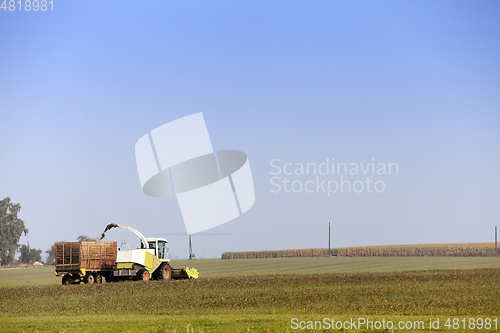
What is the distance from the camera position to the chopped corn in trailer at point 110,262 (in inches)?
1518

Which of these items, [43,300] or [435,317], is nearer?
[435,317]

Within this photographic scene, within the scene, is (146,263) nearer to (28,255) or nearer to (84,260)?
(84,260)

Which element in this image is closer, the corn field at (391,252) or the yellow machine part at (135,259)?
the yellow machine part at (135,259)

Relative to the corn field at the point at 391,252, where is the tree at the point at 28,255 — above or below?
below

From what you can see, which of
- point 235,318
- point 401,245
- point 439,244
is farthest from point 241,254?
point 235,318

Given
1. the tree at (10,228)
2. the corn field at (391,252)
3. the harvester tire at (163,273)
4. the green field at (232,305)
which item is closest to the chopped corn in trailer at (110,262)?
the harvester tire at (163,273)

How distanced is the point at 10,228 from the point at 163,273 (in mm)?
99125

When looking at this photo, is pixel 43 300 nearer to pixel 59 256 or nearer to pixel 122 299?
pixel 122 299

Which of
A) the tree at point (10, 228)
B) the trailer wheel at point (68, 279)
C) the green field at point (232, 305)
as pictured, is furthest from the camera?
the tree at point (10, 228)

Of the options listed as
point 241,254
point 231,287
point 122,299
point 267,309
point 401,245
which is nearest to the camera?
point 267,309

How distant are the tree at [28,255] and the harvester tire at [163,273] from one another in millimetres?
98854

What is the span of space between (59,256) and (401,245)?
89.8m

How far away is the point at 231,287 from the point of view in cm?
3319

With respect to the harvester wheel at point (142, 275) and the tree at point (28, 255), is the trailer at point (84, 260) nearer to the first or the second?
the harvester wheel at point (142, 275)
